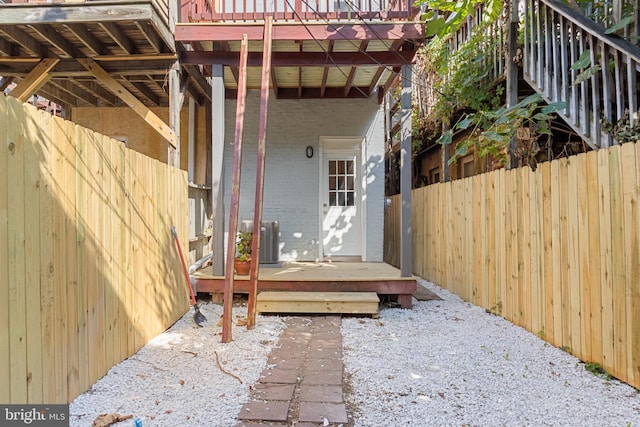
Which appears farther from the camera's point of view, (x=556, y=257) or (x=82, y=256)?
(x=556, y=257)

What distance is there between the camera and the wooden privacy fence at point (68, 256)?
192 centimetres

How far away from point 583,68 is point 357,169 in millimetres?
4003

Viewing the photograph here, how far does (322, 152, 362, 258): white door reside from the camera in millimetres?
7184

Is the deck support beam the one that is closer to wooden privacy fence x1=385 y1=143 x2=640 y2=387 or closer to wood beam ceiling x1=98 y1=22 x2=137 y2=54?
wood beam ceiling x1=98 y1=22 x2=137 y2=54

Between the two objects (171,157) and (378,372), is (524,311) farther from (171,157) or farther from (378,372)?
(171,157)

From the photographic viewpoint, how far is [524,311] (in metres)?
4.05

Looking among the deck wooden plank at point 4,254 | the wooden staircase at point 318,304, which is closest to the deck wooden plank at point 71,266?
the deck wooden plank at point 4,254

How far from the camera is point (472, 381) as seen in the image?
9.49 ft

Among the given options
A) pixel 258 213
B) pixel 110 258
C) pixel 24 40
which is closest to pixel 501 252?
pixel 258 213

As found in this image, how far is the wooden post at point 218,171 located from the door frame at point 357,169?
88.7 inches

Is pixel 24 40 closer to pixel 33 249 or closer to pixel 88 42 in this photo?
pixel 88 42

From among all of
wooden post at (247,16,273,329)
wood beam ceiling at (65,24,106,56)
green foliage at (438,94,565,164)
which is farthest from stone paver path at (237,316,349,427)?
wood beam ceiling at (65,24,106,56)

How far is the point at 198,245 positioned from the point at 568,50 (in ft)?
17.9

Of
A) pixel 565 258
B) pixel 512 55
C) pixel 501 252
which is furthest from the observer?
pixel 512 55
